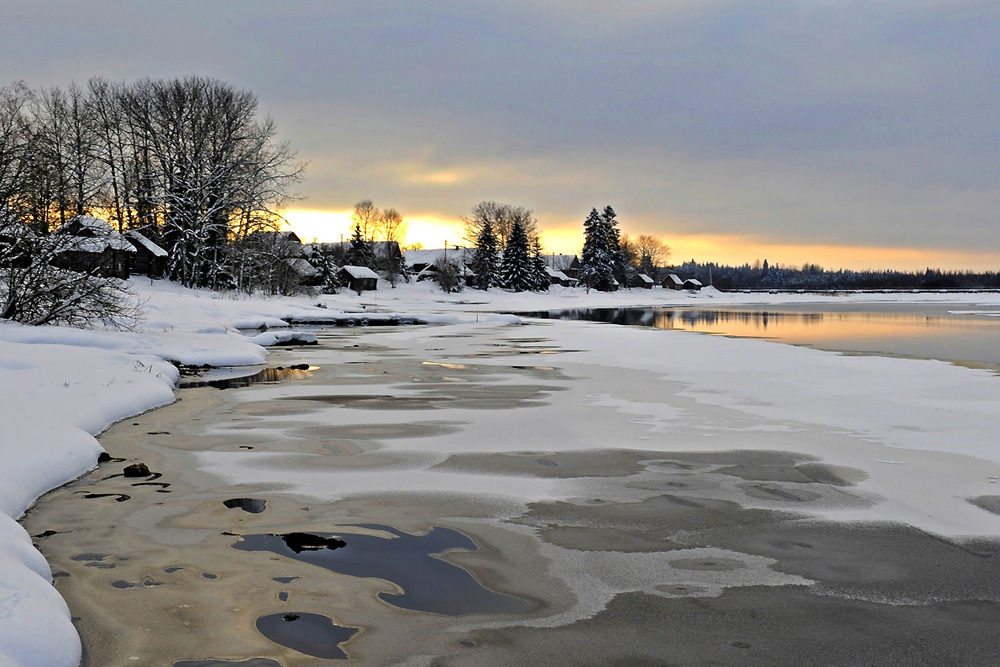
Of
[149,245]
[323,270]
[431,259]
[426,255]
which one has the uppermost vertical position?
[426,255]

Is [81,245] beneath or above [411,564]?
above

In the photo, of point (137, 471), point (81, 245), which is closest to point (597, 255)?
point (81, 245)

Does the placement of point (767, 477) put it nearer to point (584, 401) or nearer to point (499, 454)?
point (499, 454)

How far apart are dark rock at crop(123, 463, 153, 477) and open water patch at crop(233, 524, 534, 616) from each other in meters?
2.31

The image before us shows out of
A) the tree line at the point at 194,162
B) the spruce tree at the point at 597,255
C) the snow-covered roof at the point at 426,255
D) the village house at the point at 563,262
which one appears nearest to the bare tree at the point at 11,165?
the tree line at the point at 194,162

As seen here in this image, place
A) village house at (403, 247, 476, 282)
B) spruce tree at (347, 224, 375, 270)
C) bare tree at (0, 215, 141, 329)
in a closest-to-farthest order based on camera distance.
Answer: bare tree at (0, 215, 141, 329)
spruce tree at (347, 224, 375, 270)
village house at (403, 247, 476, 282)

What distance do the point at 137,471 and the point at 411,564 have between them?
12.0 ft

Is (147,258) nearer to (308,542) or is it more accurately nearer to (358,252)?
(358,252)

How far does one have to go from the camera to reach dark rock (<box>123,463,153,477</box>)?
722 centimetres

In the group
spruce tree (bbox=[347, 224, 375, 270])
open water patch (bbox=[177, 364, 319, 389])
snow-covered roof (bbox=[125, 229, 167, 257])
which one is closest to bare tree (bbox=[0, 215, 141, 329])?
open water patch (bbox=[177, 364, 319, 389])

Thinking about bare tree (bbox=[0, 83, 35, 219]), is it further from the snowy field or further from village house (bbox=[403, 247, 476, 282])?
village house (bbox=[403, 247, 476, 282])

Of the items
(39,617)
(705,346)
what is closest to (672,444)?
(39,617)

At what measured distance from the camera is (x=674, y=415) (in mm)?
10445

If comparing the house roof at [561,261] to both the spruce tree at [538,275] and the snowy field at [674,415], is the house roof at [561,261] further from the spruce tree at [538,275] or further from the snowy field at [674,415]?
the snowy field at [674,415]
